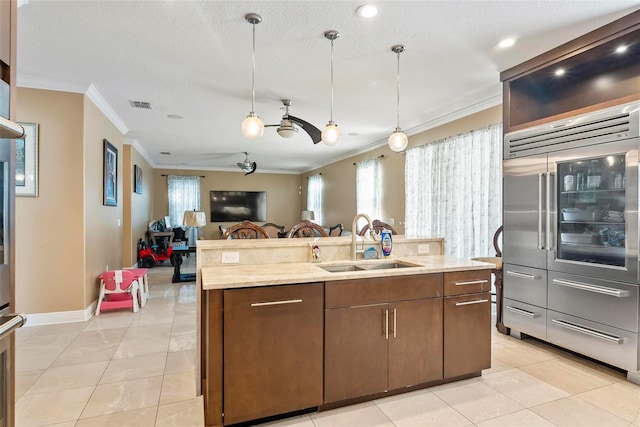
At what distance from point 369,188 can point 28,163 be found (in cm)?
527

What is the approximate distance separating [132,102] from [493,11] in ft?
13.2

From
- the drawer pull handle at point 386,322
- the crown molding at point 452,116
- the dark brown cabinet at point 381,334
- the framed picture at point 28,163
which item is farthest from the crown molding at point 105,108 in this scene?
the crown molding at point 452,116

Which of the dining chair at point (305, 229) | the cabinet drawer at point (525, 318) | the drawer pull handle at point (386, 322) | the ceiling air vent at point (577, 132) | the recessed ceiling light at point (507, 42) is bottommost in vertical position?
the cabinet drawer at point (525, 318)

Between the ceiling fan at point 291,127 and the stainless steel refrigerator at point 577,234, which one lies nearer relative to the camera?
the stainless steel refrigerator at point 577,234

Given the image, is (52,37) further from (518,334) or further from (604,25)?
(518,334)

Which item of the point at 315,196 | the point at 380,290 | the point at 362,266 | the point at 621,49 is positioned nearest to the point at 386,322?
the point at 380,290

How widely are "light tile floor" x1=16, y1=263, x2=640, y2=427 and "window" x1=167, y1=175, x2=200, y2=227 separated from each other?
675 centimetres

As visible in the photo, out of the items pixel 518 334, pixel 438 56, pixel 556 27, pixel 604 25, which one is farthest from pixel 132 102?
pixel 518 334

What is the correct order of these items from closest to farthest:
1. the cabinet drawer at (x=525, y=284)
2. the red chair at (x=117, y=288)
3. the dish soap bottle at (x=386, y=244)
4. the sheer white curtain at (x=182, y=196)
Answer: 1. the dish soap bottle at (x=386, y=244)
2. the cabinet drawer at (x=525, y=284)
3. the red chair at (x=117, y=288)
4. the sheer white curtain at (x=182, y=196)

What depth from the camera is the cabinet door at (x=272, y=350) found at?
1.76 meters

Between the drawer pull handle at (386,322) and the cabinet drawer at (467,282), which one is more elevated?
the cabinet drawer at (467,282)

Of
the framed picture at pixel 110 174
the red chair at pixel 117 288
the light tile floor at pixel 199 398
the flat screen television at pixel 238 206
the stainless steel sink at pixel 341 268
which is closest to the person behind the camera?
the light tile floor at pixel 199 398

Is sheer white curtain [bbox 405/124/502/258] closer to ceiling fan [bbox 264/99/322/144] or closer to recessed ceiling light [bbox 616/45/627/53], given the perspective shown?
recessed ceiling light [bbox 616/45/627/53]

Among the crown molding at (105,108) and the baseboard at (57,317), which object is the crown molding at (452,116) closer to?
the crown molding at (105,108)
